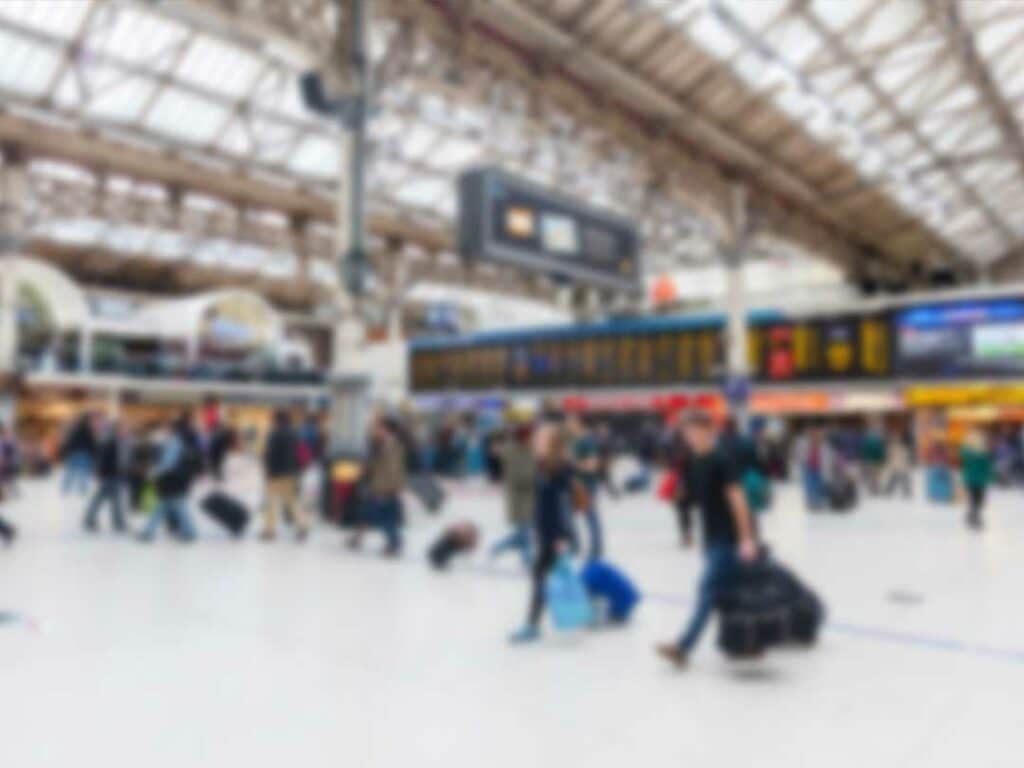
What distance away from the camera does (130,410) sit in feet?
95.7

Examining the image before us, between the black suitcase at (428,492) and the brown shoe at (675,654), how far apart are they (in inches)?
328

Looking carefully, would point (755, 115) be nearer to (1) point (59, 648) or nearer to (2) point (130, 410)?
(1) point (59, 648)

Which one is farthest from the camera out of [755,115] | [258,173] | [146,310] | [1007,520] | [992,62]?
[146,310]

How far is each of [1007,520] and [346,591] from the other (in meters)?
9.34

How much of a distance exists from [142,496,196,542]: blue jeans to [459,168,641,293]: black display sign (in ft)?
15.2

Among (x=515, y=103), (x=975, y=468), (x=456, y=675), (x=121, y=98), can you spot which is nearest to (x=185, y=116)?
(x=121, y=98)

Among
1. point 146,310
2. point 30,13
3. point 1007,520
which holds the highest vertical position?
point 146,310

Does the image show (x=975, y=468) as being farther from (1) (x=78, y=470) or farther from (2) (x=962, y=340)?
(1) (x=78, y=470)

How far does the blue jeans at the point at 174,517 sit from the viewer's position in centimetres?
859

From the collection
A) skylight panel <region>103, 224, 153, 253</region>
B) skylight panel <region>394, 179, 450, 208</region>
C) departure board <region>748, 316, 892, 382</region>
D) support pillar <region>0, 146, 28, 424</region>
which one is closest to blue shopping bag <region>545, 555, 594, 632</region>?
support pillar <region>0, 146, 28, 424</region>

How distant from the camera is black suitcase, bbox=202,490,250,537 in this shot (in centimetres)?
909

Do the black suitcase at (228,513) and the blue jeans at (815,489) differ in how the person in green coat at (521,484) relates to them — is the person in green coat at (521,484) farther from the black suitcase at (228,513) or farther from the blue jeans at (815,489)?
the blue jeans at (815,489)

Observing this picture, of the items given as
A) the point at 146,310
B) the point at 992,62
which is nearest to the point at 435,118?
the point at 992,62

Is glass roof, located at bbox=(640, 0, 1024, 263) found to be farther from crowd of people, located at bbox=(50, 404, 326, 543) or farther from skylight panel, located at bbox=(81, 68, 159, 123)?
skylight panel, located at bbox=(81, 68, 159, 123)
